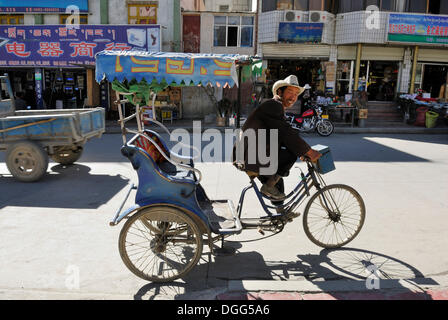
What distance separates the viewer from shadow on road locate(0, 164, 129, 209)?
5.88 m

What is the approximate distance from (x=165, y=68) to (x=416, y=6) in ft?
63.5

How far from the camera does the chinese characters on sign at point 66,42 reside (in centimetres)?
1734

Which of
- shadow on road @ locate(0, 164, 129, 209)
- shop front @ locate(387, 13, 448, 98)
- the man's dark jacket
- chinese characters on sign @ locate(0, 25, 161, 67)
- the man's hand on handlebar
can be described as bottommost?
shadow on road @ locate(0, 164, 129, 209)

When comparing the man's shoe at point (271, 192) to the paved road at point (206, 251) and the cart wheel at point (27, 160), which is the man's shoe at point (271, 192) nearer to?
the paved road at point (206, 251)

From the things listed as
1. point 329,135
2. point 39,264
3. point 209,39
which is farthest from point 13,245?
point 209,39

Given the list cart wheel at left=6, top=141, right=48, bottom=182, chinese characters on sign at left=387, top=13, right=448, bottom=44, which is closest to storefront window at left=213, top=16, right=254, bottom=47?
chinese characters on sign at left=387, top=13, right=448, bottom=44

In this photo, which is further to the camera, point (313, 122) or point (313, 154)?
point (313, 122)

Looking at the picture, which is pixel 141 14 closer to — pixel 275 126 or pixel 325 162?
pixel 275 126

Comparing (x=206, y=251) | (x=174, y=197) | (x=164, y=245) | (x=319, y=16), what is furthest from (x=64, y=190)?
(x=319, y=16)

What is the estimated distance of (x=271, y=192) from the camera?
13.4 feet

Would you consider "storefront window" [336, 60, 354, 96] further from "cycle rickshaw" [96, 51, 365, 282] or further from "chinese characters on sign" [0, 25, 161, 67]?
"cycle rickshaw" [96, 51, 365, 282]

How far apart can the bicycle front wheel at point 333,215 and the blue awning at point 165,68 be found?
1657mm

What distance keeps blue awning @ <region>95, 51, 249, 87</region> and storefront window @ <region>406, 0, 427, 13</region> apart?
727 inches
